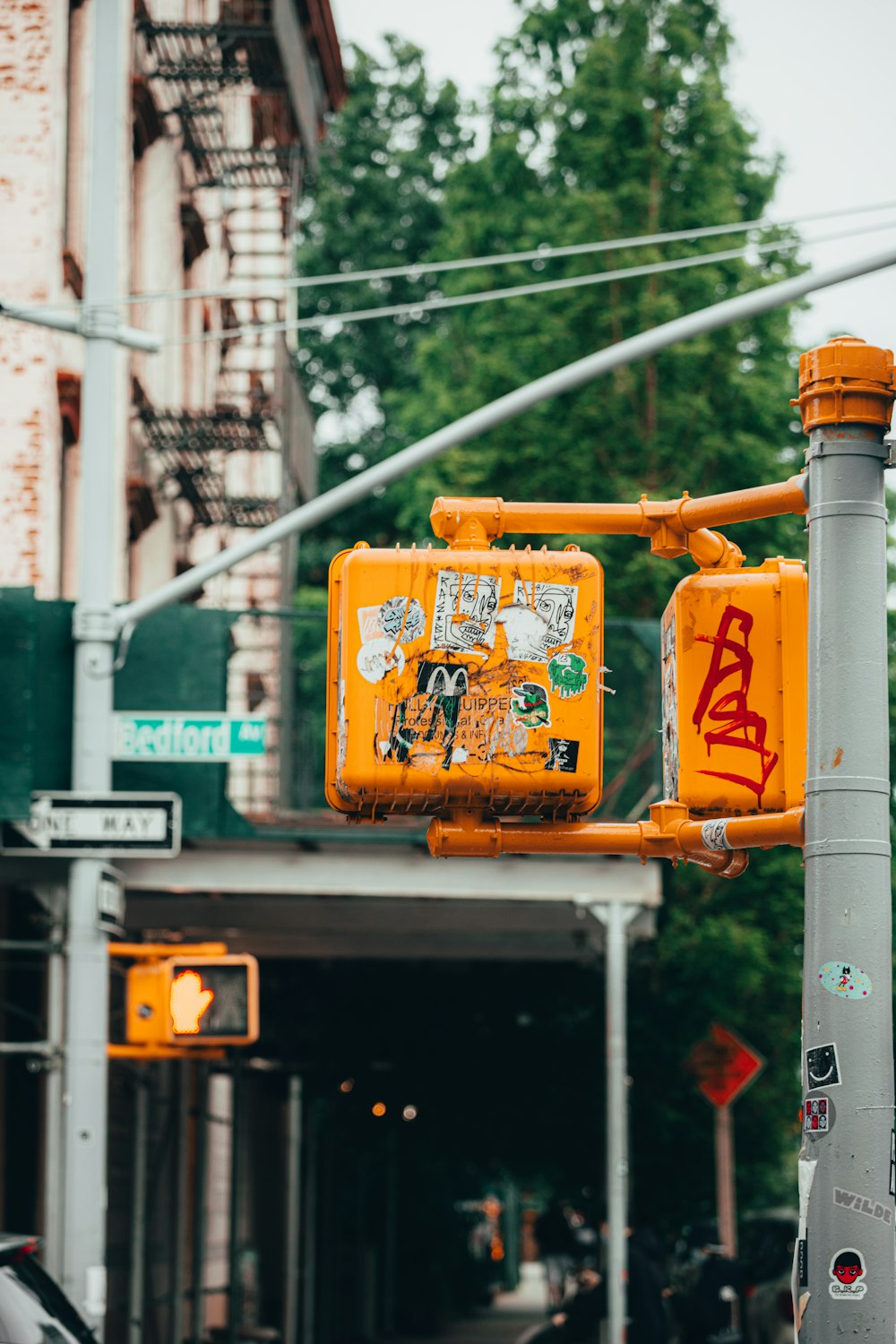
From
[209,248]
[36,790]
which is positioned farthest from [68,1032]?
[209,248]

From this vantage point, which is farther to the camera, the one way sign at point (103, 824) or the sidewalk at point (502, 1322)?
the sidewalk at point (502, 1322)

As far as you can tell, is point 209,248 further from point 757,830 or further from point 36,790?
point 757,830

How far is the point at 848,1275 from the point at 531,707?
135 cm

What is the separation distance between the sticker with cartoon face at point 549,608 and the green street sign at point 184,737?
6.93 m

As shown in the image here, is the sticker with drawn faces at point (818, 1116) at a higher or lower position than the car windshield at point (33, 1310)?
higher

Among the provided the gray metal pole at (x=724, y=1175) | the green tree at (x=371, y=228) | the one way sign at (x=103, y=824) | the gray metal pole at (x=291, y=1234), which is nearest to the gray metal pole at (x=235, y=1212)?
the gray metal pole at (x=291, y=1234)

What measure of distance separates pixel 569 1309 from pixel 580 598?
1380 centimetres

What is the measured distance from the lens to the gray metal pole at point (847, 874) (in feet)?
13.3

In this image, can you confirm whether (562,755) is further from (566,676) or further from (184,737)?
(184,737)

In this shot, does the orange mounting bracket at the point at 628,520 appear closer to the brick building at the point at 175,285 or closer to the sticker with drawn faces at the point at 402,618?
the sticker with drawn faces at the point at 402,618

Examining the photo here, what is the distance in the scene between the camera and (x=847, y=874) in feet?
13.8

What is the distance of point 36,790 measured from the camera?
45.2ft

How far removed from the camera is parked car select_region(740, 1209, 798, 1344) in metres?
20.0

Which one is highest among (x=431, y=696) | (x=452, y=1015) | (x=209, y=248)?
(x=209, y=248)
